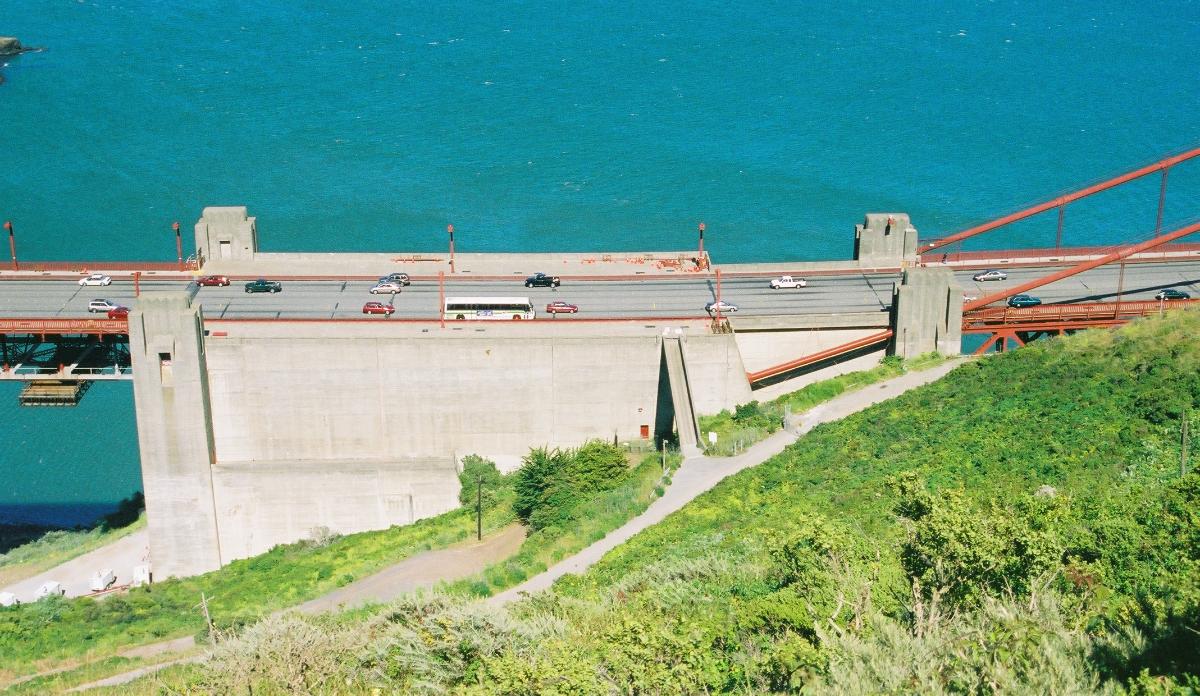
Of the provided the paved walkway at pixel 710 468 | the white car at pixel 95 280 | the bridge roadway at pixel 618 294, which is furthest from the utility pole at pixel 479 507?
the white car at pixel 95 280

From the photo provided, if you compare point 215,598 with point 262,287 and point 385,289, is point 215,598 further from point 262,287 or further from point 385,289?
point 385,289

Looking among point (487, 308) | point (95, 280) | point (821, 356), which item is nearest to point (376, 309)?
point (487, 308)

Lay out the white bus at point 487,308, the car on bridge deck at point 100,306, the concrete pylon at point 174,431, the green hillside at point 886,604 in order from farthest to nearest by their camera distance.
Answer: the white bus at point 487,308, the car on bridge deck at point 100,306, the concrete pylon at point 174,431, the green hillside at point 886,604

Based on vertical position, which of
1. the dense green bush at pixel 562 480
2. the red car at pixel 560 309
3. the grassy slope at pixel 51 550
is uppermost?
the red car at pixel 560 309

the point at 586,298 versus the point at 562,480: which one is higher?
the point at 586,298

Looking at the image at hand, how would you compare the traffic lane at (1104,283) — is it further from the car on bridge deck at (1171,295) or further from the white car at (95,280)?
the white car at (95,280)

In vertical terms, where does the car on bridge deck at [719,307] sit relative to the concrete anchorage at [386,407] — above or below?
above

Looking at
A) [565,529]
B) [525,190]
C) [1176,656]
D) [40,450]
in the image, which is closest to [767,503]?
[565,529]
